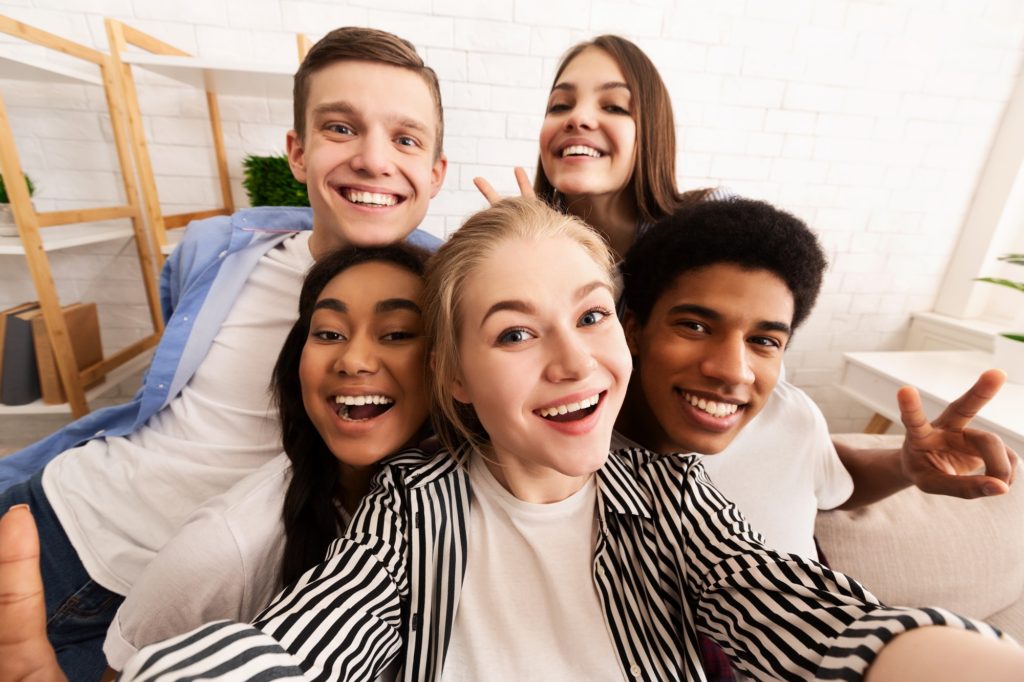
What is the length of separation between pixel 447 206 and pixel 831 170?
5.79 feet

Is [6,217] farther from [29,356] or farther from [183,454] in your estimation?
[183,454]

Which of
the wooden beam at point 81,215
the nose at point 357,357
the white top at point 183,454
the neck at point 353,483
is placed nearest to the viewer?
the nose at point 357,357

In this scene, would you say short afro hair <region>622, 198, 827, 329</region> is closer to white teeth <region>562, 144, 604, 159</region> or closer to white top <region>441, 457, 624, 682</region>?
white teeth <region>562, 144, 604, 159</region>

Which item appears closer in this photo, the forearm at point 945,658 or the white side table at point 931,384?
the forearm at point 945,658

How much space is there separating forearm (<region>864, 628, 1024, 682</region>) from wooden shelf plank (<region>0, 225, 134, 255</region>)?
6.85 feet

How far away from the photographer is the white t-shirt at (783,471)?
0.83 metres

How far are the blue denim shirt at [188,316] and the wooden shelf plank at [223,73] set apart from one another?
509mm

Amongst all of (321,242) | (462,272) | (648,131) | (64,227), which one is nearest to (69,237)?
(64,227)

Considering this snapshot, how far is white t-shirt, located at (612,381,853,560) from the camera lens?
83 centimetres

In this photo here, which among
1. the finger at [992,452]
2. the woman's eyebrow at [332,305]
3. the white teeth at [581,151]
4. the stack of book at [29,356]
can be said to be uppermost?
the white teeth at [581,151]

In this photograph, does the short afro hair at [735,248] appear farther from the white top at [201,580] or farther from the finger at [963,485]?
the white top at [201,580]

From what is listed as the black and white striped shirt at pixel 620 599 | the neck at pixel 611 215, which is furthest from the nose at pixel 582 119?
the black and white striped shirt at pixel 620 599

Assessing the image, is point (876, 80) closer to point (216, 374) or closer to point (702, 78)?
point (702, 78)

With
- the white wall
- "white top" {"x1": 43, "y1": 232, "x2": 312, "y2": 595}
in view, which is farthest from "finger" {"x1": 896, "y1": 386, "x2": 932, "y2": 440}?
the white wall
